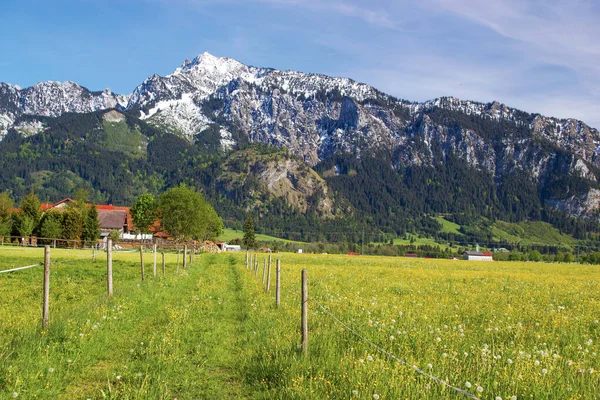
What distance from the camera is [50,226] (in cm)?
9544

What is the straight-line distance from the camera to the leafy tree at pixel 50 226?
3740 inches

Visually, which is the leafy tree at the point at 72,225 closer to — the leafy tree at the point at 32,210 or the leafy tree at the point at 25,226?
the leafy tree at the point at 32,210

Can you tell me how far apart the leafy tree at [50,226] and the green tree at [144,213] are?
37461mm

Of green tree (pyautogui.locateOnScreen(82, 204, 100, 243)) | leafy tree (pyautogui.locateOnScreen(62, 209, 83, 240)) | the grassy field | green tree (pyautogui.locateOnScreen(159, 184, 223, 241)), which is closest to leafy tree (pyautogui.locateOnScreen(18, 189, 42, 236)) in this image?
leafy tree (pyautogui.locateOnScreen(62, 209, 83, 240))

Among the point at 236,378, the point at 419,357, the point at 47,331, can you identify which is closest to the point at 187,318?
the point at 47,331

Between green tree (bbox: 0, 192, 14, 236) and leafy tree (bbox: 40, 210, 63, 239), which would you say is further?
leafy tree (bbox: 40, 210, 63, 239)


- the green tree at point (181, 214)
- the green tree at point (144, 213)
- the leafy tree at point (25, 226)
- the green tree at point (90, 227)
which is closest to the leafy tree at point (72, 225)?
the green tree at point (90, 227)

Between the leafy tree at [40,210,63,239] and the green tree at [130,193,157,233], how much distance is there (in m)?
37.5

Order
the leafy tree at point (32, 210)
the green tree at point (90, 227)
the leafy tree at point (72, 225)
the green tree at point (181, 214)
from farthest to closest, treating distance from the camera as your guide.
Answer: the green tree at point (181, 214)
the green tree at point (90, 227)
the leafy tree at point (72, 225)
the leafy tree at point (32, 210)

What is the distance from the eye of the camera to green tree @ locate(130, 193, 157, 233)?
447ft

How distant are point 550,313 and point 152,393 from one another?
1368 cm

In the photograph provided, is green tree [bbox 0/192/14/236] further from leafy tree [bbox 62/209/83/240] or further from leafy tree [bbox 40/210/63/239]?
leafy tree [bbox 62/209/83/240]

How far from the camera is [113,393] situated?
27.6 ft

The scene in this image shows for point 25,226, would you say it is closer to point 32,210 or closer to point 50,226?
point 50,226
